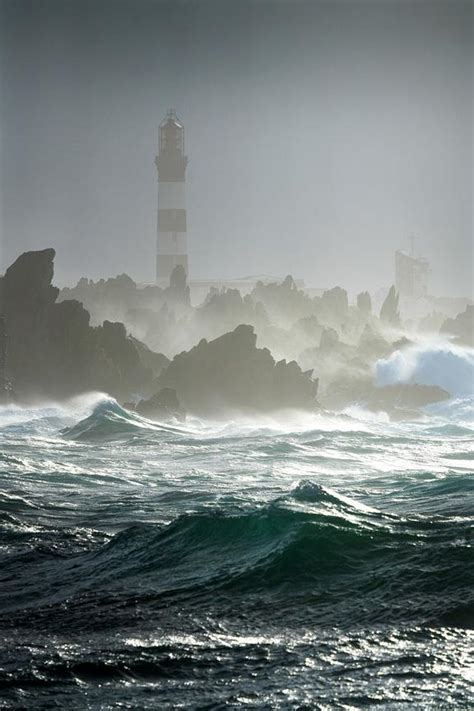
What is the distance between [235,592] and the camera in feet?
59.0

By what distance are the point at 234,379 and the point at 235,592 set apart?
5456cm

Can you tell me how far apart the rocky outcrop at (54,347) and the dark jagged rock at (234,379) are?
351 cm

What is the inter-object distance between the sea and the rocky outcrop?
38811 millimetres

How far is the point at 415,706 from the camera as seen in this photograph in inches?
504

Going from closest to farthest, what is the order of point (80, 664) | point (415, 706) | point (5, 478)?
point (415, 706) < point (80, 664) < point (5, 478)

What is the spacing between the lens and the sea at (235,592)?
1350 cm

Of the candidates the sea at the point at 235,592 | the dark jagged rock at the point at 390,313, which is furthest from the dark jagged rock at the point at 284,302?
the sea at the point at 235,592

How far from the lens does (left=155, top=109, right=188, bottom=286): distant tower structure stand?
124 metres

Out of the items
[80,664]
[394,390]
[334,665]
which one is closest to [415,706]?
[334,665]

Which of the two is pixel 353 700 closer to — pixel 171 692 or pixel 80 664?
pixel 171 692

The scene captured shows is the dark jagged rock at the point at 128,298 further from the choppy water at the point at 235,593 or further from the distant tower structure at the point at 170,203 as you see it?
the choppy water at the point at 235,593

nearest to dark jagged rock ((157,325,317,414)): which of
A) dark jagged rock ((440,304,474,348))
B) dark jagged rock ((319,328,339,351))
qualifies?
dark jagged rock ((319,328,339,351))

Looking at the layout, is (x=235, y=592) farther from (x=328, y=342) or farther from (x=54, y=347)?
(x=328, y=342)

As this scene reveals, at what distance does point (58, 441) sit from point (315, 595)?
3394 centimetres
